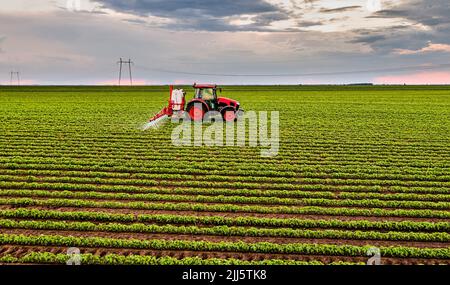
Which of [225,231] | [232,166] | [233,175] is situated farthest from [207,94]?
[225,231]

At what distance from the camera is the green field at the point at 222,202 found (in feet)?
20.9

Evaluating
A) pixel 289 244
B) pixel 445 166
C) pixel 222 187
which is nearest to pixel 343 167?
pixel 445 166

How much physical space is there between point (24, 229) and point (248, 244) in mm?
4327

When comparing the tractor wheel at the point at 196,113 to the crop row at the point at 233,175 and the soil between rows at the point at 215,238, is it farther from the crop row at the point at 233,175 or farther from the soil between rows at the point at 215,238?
the soil between rows at the point at 215,238

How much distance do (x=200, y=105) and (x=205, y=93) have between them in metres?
0.69

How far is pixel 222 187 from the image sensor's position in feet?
31.6

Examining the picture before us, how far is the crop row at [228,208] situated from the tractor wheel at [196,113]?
11565 mm

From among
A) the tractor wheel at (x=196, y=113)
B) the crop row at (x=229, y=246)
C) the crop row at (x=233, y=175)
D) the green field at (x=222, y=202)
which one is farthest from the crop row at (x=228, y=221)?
the tractor wheel at (x=196, y=113)

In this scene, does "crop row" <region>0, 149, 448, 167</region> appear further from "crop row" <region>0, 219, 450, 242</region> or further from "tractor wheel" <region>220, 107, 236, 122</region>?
"tractor wheel" <region>220, 107, 236, 122</region>

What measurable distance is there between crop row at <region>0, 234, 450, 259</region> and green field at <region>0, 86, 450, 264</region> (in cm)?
2

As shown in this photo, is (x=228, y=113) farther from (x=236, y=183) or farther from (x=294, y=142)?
(x=236, y=183)

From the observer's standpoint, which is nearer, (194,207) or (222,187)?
(194,207)
